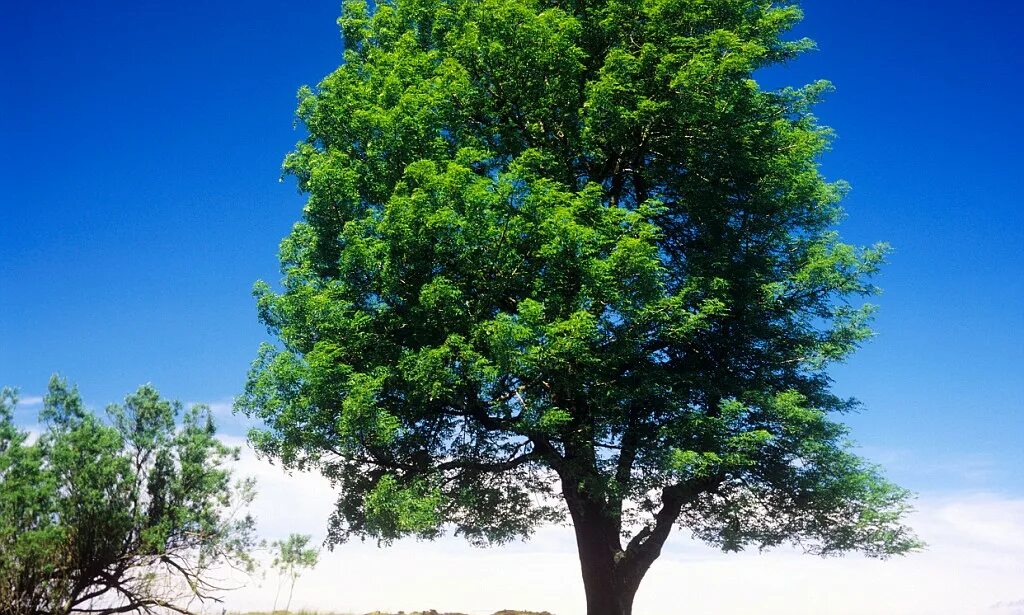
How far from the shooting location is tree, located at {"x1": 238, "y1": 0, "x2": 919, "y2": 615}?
48.4ft

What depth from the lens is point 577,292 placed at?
49.1ft

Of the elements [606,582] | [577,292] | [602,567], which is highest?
[577,292]

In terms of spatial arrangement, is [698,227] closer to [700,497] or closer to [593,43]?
[593,43]

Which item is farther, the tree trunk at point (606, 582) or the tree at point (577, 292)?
the tree trunk at point (606, 582)

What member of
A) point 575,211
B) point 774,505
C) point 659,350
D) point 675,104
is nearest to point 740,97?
point 675,104

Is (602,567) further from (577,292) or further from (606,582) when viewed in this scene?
(577,292)

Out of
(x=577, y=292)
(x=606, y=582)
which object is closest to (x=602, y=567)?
(x=606, y=582)

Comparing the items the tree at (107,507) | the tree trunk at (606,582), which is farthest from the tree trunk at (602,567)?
the tree at (107,507)

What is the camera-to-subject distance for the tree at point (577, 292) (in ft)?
48.4

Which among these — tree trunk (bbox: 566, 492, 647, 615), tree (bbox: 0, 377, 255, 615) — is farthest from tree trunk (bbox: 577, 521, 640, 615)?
tree (bbox: 0, 377, 255, 615)

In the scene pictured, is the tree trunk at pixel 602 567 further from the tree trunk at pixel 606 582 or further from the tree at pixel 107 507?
the tree at pixel 107 507

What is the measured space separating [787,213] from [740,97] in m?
2.86

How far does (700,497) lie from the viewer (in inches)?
702

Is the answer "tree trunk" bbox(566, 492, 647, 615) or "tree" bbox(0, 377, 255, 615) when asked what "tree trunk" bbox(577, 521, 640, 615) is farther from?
"tree" bbox(0, 377, 255, 615)
